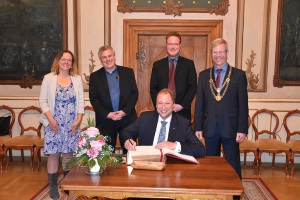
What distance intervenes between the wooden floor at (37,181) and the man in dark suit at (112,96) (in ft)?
4.74

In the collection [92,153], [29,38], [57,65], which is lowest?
[92,153]

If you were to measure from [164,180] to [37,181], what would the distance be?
3.28 m

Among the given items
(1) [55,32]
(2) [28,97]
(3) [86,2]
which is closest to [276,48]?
(3) [86,2]

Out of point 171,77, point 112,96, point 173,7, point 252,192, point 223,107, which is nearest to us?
point 223,107

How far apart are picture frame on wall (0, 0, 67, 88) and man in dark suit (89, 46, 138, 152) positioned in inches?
90.4

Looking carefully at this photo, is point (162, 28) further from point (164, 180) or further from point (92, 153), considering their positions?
point (164, 180)

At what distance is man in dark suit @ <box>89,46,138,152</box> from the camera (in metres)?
4.09

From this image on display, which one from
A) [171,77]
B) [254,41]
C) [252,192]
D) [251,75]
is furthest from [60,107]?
[254,41]

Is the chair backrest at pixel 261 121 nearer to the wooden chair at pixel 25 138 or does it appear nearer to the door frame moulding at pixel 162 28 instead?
the door frame moulding at pixel 162 28

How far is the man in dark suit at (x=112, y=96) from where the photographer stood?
4094 mm

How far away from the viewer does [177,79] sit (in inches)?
169

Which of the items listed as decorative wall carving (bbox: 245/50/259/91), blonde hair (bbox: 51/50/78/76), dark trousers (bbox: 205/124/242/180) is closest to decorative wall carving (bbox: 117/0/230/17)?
decorative wall carving (bbox: 245/50/259/91)

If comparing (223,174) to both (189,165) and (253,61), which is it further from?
(253,61)

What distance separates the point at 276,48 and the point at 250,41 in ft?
1.49
